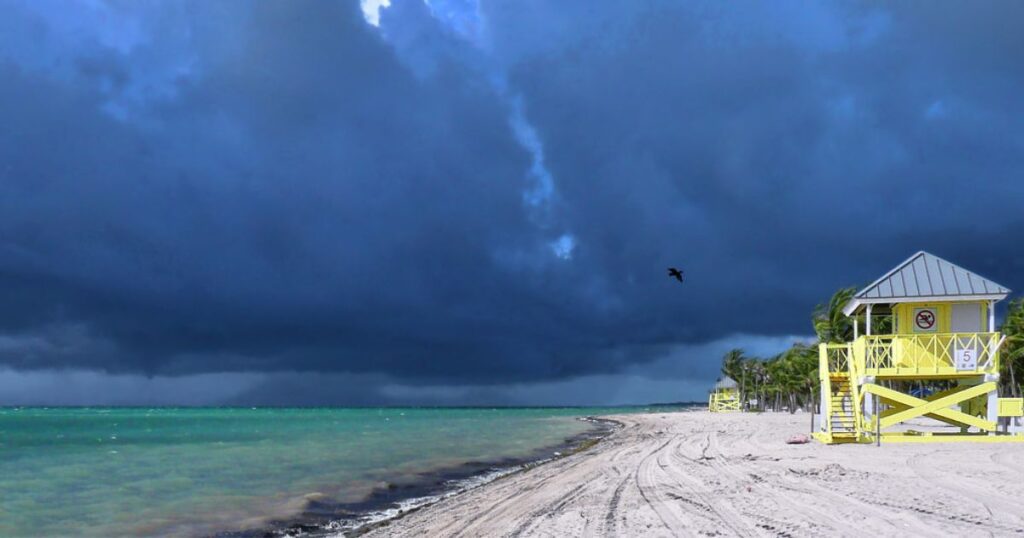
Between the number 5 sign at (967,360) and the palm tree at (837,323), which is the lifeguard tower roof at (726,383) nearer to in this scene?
the palm tree at (837,323)

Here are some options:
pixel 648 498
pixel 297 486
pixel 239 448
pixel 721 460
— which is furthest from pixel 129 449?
pixel 648 498

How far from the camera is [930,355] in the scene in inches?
888

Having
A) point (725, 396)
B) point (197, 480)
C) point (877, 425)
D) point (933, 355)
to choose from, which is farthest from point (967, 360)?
point (725, 396)

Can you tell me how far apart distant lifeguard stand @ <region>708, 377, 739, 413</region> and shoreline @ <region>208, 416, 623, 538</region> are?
78953mm

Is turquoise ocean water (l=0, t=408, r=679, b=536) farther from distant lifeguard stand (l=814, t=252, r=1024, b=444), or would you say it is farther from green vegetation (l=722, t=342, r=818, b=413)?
green vegetation (l=722, t=342, r=818, b=413)

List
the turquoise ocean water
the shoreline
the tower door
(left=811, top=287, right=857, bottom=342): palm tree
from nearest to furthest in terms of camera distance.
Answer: the shoreline
the turquoise ocean water
the tower door
(left=811, top=287, right=857, bottom=342): palm tree

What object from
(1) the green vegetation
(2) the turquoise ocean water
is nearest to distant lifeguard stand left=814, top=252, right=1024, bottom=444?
(2) the turquoise ocean water

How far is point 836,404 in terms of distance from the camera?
82.2 feet

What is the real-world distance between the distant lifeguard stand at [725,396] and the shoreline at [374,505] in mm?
78953

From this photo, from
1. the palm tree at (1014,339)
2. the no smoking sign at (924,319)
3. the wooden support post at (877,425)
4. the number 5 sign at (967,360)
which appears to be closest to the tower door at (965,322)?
the number 5 sign at (967,360)

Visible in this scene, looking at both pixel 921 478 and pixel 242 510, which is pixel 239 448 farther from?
pixel 921 478

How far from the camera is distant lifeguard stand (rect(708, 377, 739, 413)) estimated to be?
10119cm

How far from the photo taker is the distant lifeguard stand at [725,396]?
10119 centimetres

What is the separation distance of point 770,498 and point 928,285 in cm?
1407
